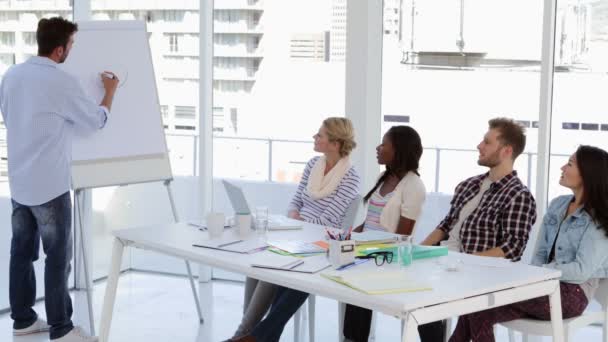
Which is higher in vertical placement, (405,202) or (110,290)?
(405,202)

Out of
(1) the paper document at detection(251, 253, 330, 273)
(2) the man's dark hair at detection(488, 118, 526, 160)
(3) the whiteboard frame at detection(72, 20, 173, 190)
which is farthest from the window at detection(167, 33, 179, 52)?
(1) the paper document at detection(251, 253, 330, 273)

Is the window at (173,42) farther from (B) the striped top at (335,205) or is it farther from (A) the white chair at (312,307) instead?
(A) the white chair at (312,307)

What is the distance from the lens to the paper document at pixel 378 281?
2941mm

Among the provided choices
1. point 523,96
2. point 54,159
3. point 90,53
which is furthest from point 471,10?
point 54,159

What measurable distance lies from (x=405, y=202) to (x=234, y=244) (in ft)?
2.94

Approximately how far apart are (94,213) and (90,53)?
1.50m

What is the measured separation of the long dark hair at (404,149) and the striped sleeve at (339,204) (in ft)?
1.19

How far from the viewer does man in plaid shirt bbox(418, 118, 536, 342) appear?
3775 millimetres

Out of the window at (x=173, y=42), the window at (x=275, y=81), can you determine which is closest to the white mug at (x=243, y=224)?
the window at (x=275, y=81)

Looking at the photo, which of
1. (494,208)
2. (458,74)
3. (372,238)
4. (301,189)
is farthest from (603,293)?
(458,74)

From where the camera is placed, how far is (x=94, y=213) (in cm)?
596

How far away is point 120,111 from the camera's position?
4.89 metres

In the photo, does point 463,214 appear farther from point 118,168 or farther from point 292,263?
point 118,168

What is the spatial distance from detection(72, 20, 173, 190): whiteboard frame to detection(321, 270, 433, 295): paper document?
2010 mm
